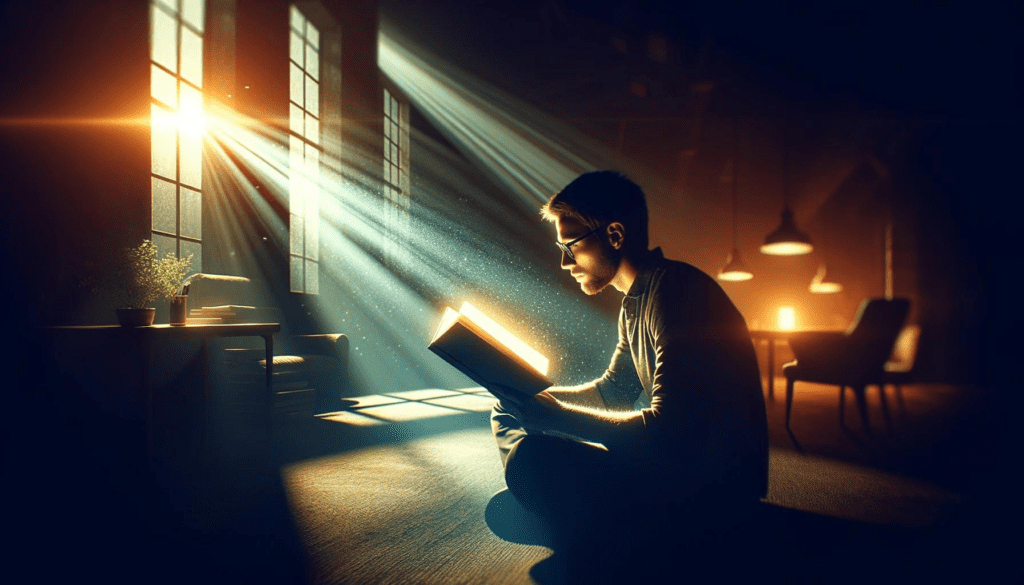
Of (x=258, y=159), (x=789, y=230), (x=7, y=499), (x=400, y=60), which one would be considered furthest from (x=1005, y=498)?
(x=400, y=60)

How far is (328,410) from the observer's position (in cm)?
378

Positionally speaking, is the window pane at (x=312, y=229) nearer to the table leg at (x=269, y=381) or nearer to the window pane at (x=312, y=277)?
the window pane at (x=312, y=277)

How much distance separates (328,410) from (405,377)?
58.0 inches

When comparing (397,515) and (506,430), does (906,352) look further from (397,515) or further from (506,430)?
(397,515)

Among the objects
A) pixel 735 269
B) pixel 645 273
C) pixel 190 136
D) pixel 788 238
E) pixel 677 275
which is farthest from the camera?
pixel 735 269

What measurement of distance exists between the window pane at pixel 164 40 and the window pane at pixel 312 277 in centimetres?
206

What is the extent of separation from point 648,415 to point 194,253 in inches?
141

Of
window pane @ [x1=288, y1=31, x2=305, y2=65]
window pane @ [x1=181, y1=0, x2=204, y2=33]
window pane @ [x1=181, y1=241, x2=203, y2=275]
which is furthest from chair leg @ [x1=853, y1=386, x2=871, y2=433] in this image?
window pane @ [x1=288, y1=31, x2=305, y2=65]

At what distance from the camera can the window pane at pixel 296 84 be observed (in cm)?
481

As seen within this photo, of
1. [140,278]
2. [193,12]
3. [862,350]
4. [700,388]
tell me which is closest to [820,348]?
[862,350]

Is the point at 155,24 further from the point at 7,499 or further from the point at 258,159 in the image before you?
the point at 7,499

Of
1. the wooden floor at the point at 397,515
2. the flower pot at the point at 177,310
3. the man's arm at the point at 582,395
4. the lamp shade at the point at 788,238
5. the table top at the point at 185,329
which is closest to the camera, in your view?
the wooden floor at the point at 397,515

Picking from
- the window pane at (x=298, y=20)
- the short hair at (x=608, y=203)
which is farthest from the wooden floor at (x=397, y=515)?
the window pane at (x=298, y=20)

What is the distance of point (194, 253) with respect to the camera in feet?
11.8
